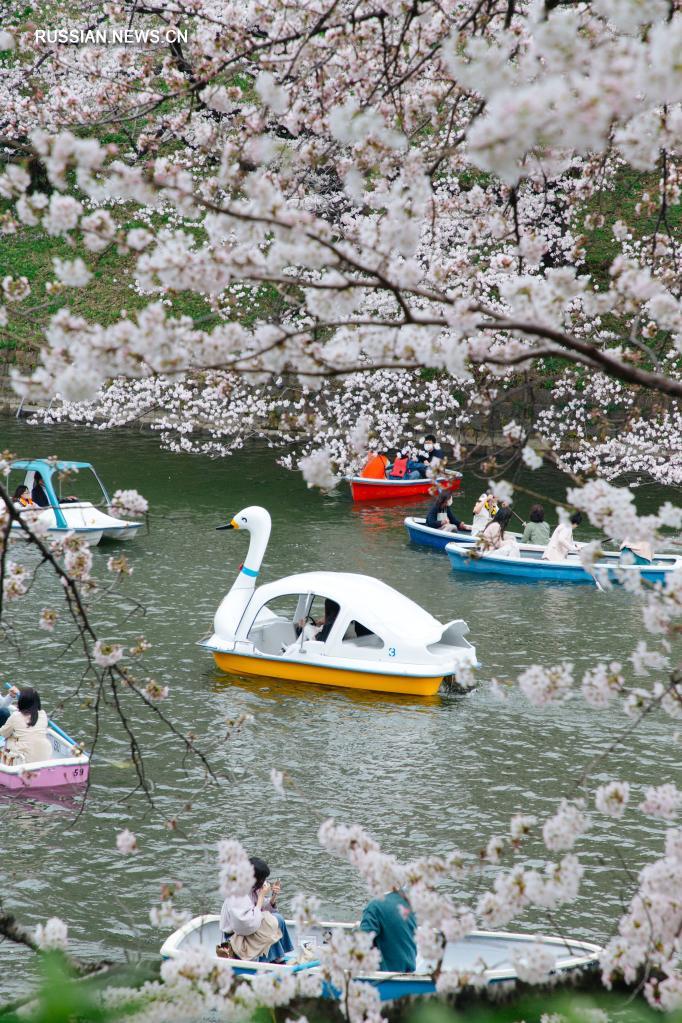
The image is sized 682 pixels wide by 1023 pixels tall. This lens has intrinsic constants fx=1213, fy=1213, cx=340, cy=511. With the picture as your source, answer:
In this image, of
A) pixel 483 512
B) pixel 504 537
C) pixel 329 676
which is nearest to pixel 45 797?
pixel 329 676

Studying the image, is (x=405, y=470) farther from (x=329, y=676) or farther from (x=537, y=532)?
(x=329, y=676)

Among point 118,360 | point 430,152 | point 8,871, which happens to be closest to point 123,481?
point 8,871

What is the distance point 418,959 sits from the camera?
27.5 feet

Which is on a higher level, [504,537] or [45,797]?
[504,537]

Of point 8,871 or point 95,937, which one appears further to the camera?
point 8,871

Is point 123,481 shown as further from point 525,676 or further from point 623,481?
point 525,676

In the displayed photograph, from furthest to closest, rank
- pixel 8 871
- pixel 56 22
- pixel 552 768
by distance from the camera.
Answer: pixel 56 22 → pixel 552 768 → pixel 8 871

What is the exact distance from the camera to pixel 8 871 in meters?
10.2

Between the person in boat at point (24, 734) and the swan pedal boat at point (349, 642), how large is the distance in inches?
160

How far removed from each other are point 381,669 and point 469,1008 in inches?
459

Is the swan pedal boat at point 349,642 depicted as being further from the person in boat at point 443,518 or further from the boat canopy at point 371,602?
the person in boat at point 443,518

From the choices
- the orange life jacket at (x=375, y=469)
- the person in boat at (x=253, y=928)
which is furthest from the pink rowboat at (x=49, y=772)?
the orange life jacket at (x=375, y=469)

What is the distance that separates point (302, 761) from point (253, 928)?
14.6 ft

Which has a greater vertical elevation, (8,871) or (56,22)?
(56,22)
